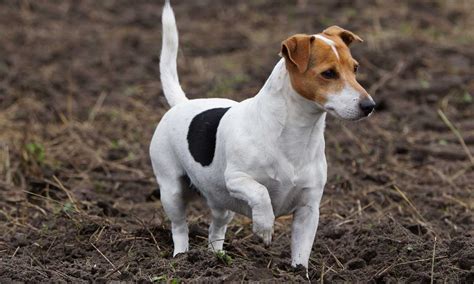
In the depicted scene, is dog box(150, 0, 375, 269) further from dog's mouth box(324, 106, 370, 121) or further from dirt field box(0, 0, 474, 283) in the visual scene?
dirt field box(0, 0, 474, 283)

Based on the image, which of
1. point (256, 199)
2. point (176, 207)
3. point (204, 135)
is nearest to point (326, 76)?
point (256, 199)

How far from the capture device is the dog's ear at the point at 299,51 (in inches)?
211

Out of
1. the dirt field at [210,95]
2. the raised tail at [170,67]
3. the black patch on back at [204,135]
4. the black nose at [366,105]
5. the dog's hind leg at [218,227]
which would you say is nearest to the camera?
the black nose at [366,105]

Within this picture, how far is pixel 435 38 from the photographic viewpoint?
1262 cm

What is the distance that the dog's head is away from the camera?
5.26m

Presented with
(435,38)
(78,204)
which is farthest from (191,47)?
(78,204)

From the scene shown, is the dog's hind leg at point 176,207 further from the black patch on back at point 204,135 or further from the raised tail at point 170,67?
the raised tail at point 170,67

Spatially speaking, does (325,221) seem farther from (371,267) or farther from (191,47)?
(191,47)

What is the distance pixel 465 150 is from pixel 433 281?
3.75m

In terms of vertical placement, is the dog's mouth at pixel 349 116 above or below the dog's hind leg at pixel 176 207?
above

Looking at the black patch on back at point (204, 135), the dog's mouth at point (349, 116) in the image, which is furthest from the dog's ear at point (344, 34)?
the black patch on back at point (204, 135)

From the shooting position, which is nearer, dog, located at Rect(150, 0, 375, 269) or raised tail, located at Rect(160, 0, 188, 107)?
dog, located at Rect(150, 0, 375, 269)

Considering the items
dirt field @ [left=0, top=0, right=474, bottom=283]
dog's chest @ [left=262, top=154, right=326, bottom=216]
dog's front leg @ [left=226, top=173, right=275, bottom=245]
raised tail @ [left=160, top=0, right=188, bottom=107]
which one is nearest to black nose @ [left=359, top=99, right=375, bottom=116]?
dog's chest @ [left=262, top=154, right=326, bottom=216]

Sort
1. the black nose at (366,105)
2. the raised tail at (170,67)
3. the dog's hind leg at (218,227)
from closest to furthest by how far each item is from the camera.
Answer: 1. the black nose at (366,105)
2. the dog's hind leg at (218,227)
3. the raised tail at (170,67)
